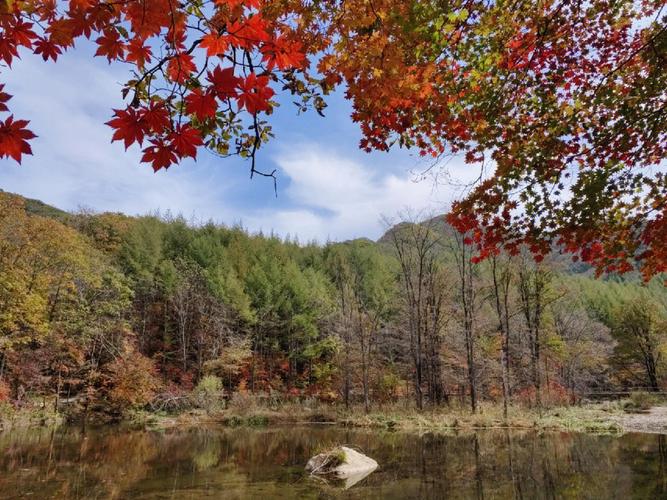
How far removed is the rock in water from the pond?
30 centimetres

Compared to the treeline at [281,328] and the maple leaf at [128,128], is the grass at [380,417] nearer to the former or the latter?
the treeline at [281,328]

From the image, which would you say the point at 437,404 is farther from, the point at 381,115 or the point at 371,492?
the point at 381,115

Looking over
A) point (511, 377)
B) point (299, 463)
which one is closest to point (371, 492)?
point (299, 463)

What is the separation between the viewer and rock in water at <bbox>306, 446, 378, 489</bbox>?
10.2 meters

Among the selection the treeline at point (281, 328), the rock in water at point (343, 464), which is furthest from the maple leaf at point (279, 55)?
the treeline at point (281, 328)

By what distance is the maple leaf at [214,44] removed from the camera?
2046mm

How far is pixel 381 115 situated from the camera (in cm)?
509

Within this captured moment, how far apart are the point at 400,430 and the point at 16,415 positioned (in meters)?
17.6

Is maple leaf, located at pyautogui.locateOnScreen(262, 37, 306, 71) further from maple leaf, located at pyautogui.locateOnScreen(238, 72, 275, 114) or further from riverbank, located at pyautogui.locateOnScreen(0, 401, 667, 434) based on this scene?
riverbank, located at pyautogui.locateOnScreen(0, 401, 667, 434)

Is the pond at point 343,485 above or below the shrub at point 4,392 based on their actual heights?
below

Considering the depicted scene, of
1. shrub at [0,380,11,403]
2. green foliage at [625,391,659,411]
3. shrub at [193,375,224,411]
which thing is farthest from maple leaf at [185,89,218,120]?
green foliage at [625,391,659,411]

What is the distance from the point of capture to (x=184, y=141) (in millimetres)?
1973

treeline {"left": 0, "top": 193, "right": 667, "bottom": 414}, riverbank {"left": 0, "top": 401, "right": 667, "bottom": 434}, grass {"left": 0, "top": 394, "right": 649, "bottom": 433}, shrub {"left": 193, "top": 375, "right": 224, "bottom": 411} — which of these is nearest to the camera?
riverbank {"left": 0, "top": 401, "right": 667, "bottom": 434}

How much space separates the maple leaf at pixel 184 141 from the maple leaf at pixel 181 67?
0.81ft
